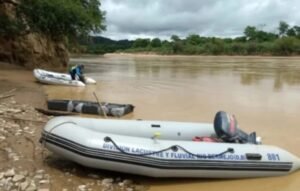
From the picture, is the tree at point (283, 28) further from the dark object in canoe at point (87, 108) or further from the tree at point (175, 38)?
the dark object in canoe at point (87, 108)

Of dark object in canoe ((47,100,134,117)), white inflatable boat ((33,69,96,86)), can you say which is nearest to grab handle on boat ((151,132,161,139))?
dark object in canoe ((47,100,134,117))

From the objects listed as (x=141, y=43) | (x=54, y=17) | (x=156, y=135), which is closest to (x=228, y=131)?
(x=156, y=135)

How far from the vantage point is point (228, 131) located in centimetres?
582

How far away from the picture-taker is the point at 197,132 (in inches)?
244

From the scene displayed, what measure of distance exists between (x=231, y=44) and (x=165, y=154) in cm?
6994

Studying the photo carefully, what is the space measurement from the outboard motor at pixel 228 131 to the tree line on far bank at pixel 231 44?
64.3 meters

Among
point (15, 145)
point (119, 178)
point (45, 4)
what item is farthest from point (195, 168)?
point (45, 4)

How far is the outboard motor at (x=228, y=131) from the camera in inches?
228

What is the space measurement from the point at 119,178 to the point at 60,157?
102cm

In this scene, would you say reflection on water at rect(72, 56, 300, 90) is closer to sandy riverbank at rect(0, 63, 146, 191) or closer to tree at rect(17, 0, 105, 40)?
tree at rect(17, 0, 105, 40)

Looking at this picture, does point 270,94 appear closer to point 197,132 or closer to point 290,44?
point 197,132

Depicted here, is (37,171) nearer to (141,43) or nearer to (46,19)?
(46,19)

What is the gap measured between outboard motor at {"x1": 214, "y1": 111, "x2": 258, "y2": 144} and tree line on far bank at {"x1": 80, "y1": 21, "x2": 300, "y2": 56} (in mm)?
64279

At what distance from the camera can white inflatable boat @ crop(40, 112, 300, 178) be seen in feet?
16.4
